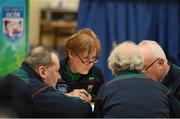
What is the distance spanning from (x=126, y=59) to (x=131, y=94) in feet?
0.83

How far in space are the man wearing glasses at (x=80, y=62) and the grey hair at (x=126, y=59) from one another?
682mm

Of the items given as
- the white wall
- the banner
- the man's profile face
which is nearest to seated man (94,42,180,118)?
the man's profile face

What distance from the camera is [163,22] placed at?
462 cm

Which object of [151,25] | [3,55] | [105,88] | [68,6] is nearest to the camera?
[105,88]

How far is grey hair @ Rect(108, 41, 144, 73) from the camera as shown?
2.39 meters

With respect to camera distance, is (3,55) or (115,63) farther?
(3,55)

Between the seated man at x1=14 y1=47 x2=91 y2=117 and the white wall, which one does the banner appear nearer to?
the seated man at x1=14 y1=47 x2=91 y2=117

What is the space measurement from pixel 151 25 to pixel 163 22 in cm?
15

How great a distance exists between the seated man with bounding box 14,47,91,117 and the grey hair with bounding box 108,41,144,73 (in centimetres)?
31

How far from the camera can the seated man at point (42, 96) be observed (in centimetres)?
224

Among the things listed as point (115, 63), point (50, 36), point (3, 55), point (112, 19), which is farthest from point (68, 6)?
point (115, 63)

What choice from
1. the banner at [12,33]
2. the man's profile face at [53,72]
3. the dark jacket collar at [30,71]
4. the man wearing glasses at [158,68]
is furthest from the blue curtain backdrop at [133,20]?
the dark jacket collar at [30,71]

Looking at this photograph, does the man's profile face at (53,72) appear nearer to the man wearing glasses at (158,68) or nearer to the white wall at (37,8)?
the man wearing glasses at (158,68)

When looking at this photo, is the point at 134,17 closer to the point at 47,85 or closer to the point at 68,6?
the point at 47,85
